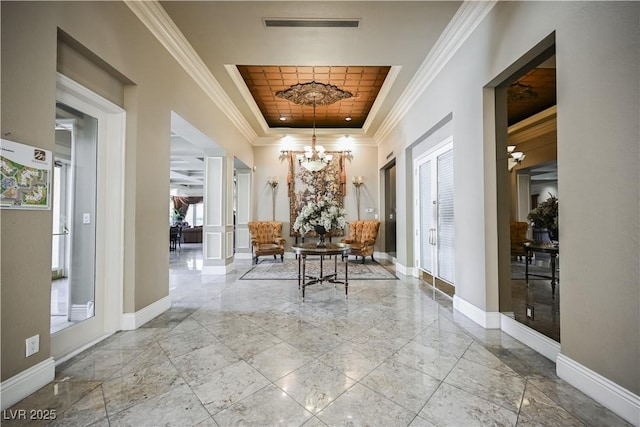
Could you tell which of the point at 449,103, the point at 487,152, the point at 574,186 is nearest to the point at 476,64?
the point at 449,103

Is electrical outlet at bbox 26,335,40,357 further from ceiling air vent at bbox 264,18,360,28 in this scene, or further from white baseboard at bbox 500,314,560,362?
white baseboard at bbox 500,314,560,362

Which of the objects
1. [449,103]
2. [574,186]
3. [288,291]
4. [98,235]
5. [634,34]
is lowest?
[288,291]

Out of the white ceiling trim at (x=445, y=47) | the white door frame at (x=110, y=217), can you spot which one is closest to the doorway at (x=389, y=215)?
the white ceiling trim at (x=445, y=47)

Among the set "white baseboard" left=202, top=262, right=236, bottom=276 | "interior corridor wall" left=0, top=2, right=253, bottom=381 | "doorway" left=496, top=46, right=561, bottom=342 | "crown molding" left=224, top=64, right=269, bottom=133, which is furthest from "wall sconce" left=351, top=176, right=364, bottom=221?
"interior corridor wall" left=0, top=2, right=253, bottom=381

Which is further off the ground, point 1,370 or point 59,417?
point 1,370

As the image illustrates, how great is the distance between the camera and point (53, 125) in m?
2.04

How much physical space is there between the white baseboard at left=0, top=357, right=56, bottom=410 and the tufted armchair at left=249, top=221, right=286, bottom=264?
5.13 metres

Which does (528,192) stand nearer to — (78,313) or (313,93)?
(313,93)

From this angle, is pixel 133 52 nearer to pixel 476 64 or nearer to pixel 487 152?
pixel 476 64

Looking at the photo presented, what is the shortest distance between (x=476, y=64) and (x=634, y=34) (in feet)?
5.42

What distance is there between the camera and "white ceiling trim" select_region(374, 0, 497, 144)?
2.97 metres

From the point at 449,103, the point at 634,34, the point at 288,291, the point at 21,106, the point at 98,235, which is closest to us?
the point at 634,34

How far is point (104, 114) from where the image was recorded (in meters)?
2.86

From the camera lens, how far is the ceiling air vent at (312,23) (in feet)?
10.8
